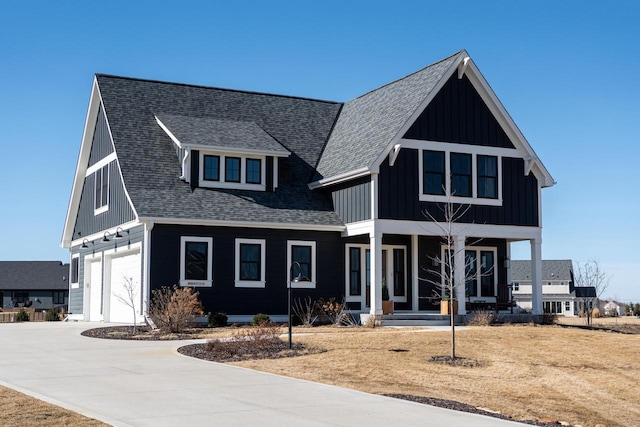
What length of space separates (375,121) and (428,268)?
6414mm

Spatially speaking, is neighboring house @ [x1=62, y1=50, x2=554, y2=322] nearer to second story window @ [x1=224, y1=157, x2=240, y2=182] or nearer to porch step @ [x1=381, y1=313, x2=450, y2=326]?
second story window @ [x1=224, y1=157, x2=240, y2=182]

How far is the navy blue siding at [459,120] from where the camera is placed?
30969 mm

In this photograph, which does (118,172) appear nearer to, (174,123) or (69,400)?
(174,123)

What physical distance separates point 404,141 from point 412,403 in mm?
18354

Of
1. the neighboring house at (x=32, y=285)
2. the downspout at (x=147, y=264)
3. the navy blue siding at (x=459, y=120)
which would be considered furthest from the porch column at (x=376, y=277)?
the neighboring house at (x=32, y=285)

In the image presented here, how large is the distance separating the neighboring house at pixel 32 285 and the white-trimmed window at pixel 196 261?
54217 millimetres

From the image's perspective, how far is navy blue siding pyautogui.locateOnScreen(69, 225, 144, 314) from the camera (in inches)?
1200

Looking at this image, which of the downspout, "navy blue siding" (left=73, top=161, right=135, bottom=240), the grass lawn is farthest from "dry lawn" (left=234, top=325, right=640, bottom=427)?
"navy blue siding" (left=73, top=161, right=135, bottom=240)

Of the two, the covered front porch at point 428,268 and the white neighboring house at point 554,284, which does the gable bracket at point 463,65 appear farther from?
the white neighboring house at point 554,284

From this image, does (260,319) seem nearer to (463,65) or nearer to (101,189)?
(101,189)

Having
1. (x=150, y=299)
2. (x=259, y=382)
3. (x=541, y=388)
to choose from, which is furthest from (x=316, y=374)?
(x=150, y=299)

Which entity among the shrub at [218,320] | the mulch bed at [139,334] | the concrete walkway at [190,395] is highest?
the shrub at [218,320]

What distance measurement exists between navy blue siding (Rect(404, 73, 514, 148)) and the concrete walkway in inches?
604

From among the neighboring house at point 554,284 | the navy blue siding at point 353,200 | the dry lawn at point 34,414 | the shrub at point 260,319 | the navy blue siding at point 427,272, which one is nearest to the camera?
the dry lawn at point 34,414
